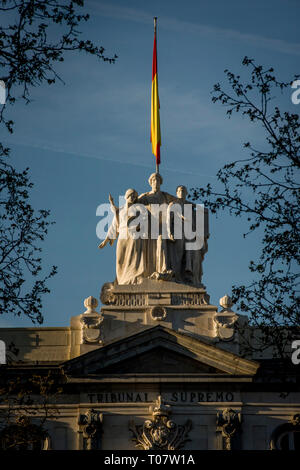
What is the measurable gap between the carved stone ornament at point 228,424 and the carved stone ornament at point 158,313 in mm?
3911

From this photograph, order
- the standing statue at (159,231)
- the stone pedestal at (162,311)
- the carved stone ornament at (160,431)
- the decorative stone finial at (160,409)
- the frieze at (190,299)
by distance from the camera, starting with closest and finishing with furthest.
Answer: the carved stone ornament at (160,431), the decorative stone finial at (160,409), the stone pedestal at (162,311), the frieze at (190,299), the standing statue at (159,231)

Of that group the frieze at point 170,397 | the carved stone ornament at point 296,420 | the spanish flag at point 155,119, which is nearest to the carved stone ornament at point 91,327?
the frieze at point 170,397

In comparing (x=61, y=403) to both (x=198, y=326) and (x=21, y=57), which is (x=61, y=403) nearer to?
(x=198, y=326)

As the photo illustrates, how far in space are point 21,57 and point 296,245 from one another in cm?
797

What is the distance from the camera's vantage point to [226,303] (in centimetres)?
4166

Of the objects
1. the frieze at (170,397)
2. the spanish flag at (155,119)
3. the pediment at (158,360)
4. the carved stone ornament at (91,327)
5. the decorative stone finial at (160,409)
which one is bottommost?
the decorative stone finial at (160,409)

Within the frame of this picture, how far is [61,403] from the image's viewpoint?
40.8m

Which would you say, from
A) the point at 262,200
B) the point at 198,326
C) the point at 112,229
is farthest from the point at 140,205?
the point at 262,200

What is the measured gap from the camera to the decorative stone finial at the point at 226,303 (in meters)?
41.7

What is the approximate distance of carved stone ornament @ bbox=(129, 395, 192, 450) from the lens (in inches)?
1563

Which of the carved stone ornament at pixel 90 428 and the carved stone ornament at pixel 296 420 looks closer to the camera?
the carved stone ornament at pixel 296 420

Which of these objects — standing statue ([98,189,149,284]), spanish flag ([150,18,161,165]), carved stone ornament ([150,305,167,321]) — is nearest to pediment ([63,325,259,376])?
carved stone ornament ([150,305,167,321])

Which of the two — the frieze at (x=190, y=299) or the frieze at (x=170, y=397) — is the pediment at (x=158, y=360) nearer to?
the frieze at (x=170, y=397)

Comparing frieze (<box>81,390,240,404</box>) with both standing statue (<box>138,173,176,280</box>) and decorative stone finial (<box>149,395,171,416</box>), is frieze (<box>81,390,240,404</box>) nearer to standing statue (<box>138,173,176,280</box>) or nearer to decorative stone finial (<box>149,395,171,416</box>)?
decorative stone finial (<box>149,395,171,416</box>)
